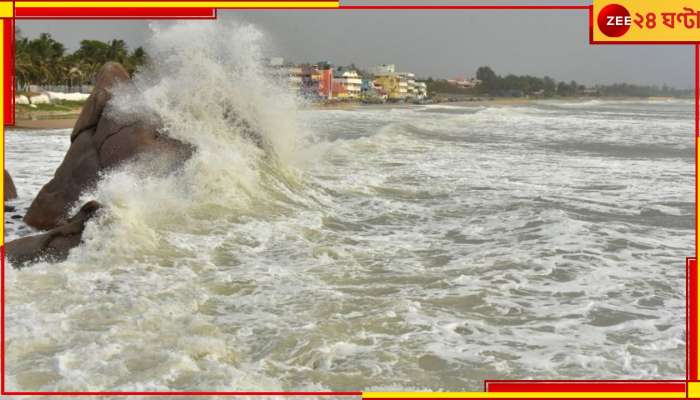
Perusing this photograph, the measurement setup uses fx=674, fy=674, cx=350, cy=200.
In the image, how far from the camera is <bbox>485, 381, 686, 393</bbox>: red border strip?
11.1 feet

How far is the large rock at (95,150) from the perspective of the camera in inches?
279

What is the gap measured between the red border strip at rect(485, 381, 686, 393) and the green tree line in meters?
43.9

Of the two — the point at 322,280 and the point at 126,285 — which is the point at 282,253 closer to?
the point at 322,280

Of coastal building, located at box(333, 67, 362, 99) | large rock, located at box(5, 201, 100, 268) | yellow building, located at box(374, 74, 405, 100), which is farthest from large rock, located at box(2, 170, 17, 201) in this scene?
yellow building, located at box(374, 74, 405, 100)

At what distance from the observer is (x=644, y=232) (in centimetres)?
754

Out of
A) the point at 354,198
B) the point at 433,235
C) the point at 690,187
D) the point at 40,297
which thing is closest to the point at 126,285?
the point at 40,297

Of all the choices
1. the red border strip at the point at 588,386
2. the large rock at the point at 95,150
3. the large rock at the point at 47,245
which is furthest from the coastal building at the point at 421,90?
the red border strip at the point at 588,386

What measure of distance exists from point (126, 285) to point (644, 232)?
5.56 meters

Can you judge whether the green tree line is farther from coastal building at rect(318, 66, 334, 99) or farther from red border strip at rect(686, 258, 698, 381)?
red border strip at rect(686, 258, 698, 381)

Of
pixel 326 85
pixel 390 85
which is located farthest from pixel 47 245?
pixel 390 85

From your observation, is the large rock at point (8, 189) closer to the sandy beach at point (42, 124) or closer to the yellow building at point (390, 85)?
the sandy beach at point (42, 124)

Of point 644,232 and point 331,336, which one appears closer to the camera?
point 331,336

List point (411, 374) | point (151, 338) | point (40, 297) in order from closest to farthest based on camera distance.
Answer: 1. point (411, 374)
2. point (151, 338)
3. point (40, 297)

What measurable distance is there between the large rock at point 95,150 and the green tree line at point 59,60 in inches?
1499
